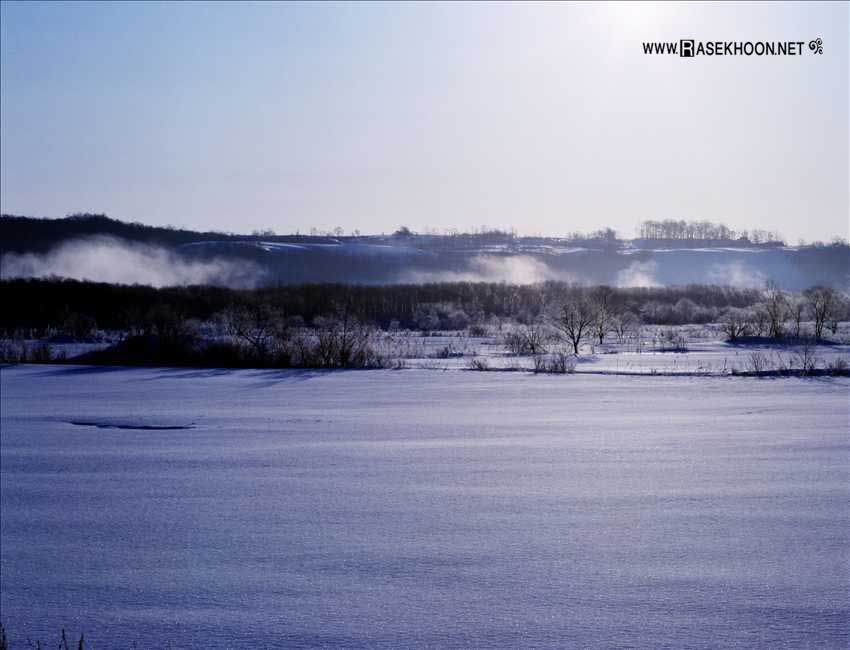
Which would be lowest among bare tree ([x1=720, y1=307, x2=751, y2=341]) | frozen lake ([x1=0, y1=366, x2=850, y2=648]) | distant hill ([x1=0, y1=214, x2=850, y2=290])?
frozen lake ([x1=0, y1=366, x2=850, y2=648])

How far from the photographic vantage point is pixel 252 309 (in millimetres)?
24141

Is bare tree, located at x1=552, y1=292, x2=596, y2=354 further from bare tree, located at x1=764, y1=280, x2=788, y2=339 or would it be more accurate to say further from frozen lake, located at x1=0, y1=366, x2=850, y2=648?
frozen lake, located at x1=0, y1=366, x2=850, y2=648

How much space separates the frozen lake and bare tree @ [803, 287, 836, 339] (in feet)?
37.3

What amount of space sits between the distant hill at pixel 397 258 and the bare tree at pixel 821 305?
1.01 m

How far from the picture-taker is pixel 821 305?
2144 cm

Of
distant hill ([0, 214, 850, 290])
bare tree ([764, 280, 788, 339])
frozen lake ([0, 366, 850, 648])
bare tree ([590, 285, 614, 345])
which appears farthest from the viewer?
distant hill ([0, 214, 850, 290])

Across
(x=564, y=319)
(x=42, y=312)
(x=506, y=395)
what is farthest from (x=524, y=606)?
(x=42, y=312)

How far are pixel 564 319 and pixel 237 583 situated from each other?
18570 mm

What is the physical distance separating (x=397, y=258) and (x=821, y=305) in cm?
4993

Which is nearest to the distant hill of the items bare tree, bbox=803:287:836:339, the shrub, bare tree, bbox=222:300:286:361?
bare tree, bbox=803:287:836:339

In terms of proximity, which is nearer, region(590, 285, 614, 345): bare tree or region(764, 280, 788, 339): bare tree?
region(764, 280, 788, 339): bare tree

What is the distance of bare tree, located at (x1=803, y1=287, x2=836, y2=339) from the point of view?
67.7ft

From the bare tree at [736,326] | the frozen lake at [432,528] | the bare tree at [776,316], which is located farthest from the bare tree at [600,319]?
the frozen lake at [432,528]

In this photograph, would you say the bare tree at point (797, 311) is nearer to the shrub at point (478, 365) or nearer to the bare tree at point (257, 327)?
the shrub at point (478, 365)
